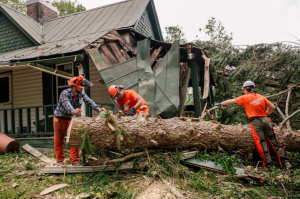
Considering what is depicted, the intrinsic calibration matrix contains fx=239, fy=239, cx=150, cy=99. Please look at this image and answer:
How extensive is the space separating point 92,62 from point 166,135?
18.8 feet

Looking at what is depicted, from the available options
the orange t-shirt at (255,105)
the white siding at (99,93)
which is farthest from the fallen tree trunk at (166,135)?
the white siding at (99,93)

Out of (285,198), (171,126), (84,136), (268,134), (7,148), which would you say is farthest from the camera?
(7,148)

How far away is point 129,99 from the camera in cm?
573

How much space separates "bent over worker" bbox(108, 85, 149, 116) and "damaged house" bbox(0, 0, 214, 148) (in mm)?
901

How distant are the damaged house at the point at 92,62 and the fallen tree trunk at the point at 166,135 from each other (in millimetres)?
1918

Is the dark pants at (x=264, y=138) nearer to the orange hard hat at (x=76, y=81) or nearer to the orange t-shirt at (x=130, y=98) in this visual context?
the orange t-shirt at (x=130, y=98)

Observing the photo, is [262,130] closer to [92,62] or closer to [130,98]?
[130,98]

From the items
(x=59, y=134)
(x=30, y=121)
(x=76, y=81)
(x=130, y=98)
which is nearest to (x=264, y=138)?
(x=130, y=98)

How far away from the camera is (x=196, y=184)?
12.7ft

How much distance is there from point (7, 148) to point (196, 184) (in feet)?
18.3

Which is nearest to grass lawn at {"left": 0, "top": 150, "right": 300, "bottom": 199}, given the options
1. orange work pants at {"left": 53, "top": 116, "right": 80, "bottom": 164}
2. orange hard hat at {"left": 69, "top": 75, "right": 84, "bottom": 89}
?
orange work pants at {"left": 53, "top": 116, "right": 80, "bottom": 164}

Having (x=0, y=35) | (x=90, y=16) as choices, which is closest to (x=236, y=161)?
(x=90, y=16)

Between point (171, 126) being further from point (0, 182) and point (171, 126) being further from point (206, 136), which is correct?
point (0, 182)

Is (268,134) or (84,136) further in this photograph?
(268,134)
